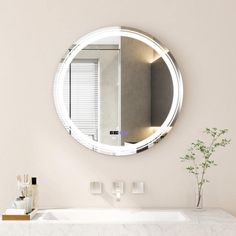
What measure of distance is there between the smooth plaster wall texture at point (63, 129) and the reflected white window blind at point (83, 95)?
107mm

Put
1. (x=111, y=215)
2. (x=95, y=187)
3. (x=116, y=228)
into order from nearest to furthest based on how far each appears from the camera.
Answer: (x=116, y=228) < (x=111, y=215) < (x=95, y=187)

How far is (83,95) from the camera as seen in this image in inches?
122

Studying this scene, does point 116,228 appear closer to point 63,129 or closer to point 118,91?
point 63,129

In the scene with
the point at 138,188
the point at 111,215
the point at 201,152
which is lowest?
the point at 111,215

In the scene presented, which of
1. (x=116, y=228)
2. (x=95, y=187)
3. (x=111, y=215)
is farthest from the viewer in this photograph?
(x=95, y=187)

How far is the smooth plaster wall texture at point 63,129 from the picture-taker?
3049 mm

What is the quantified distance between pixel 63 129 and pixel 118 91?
423mm

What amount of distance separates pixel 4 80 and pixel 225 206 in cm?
160

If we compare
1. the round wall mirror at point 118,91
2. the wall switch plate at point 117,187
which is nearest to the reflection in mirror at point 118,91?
the round wall mirror at point 118,91

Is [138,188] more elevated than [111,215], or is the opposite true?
[138,188]

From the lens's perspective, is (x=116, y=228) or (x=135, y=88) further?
(x=135, y=88)

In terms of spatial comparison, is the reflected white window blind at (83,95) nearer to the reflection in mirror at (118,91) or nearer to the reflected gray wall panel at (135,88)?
the reflection in mirror at (118,91)

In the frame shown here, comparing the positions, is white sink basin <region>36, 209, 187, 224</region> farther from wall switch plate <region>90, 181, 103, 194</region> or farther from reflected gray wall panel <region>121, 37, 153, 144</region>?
reflected gray wall panel <region>121, 37, 153, 144</region>

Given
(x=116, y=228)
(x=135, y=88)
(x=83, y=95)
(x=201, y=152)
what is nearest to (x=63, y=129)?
(x=83, y=95)
